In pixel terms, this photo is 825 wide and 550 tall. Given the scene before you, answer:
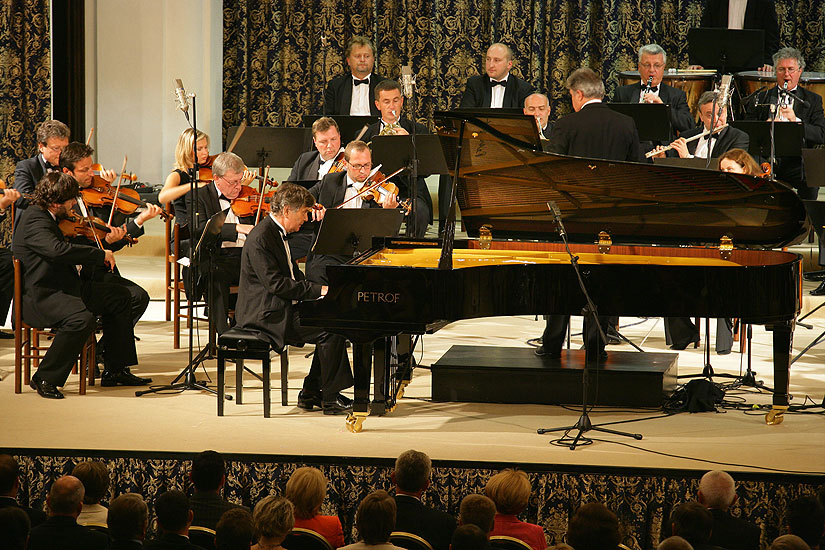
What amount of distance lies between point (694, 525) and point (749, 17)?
8.01 m

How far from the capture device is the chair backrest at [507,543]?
3.70m

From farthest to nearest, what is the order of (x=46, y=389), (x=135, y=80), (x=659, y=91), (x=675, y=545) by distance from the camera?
(x=135, y=80)
(x=659, y=91)
(x=46, y=389)
(x=675, y=545)

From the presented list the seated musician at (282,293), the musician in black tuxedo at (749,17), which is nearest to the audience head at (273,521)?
the seated musician at (282,293)

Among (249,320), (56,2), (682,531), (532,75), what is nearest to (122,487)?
(249,320)

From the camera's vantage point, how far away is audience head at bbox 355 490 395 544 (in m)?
3.55

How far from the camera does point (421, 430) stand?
5539 mm

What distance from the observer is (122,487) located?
16.4 ft

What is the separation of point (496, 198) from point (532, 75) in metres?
5.54

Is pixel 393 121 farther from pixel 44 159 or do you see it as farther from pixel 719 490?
pixel 719 490

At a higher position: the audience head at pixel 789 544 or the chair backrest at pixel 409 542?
the audience head at pixel 789 544

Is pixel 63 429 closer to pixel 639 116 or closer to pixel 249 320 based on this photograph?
pixel 249 320

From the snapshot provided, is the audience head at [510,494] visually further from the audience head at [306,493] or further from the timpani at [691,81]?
the timpani at [691,81]

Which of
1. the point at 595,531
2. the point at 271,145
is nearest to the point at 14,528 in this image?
the point at 595,531

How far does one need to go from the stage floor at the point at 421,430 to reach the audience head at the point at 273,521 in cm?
137
